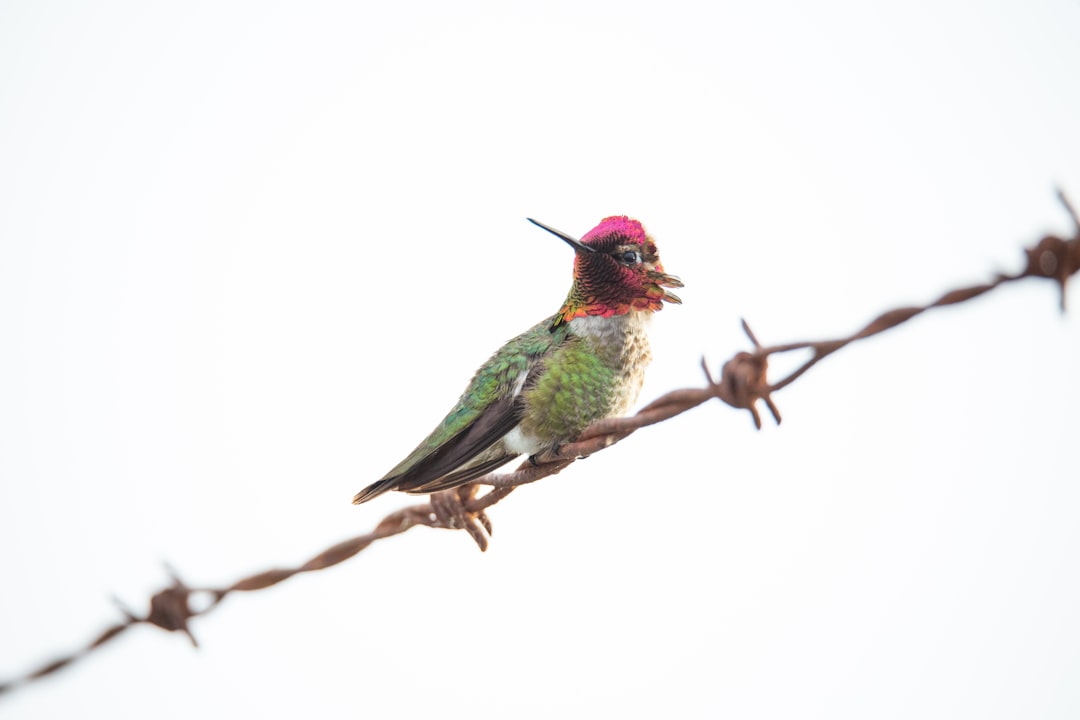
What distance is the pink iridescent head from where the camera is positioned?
19.4 ft

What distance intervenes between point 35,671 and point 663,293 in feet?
12.7

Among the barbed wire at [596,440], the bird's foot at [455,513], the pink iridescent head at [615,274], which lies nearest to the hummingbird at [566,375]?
the pink iridescent head at [615,274]

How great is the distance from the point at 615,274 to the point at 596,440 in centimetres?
199

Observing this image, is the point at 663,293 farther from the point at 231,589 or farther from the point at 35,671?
the point at 35,671

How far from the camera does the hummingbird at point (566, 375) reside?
5.64 m

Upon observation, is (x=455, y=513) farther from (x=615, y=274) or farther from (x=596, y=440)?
(x=615, y=274)

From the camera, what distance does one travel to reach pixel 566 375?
5.66m

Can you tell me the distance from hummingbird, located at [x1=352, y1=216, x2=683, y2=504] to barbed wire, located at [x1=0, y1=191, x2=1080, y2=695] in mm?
790

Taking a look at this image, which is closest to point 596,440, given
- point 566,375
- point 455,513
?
point 455,513

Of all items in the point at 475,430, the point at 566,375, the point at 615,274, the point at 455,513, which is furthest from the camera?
the point at 615,274

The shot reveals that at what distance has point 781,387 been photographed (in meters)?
3.10

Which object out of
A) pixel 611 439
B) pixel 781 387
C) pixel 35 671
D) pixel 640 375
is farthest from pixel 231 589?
pixel 640 375

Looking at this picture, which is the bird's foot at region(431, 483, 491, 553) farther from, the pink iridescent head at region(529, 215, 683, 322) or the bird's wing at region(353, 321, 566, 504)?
the pink iridescent head at region(529, 215, 683, 322)

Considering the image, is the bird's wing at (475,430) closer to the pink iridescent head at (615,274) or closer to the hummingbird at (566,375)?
the hummingbird at (566,375)
